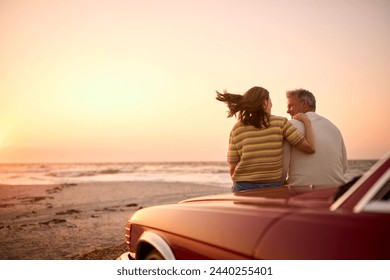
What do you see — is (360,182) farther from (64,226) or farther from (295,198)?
(64,226)

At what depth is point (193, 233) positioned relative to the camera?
2039mm

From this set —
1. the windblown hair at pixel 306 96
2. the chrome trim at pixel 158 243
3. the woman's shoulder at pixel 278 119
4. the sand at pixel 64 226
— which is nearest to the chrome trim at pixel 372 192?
the chrome trim at pixel 158 243

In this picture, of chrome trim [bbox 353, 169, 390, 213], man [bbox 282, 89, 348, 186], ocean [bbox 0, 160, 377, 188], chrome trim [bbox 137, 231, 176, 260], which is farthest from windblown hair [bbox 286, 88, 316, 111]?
ocean [bbox 0, 160, 377, 188]

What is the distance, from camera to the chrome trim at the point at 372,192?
1.42 metres

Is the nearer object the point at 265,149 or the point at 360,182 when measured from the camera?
the point at 360,182

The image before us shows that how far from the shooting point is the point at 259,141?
11.2ft

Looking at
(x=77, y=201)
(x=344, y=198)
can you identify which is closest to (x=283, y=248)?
(x=344, y=198)

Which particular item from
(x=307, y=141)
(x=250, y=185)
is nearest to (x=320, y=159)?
(x=307, y=141)

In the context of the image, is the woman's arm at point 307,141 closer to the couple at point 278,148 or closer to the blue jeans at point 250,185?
the couple at point 278,148

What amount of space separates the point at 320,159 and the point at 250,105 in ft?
2.33
